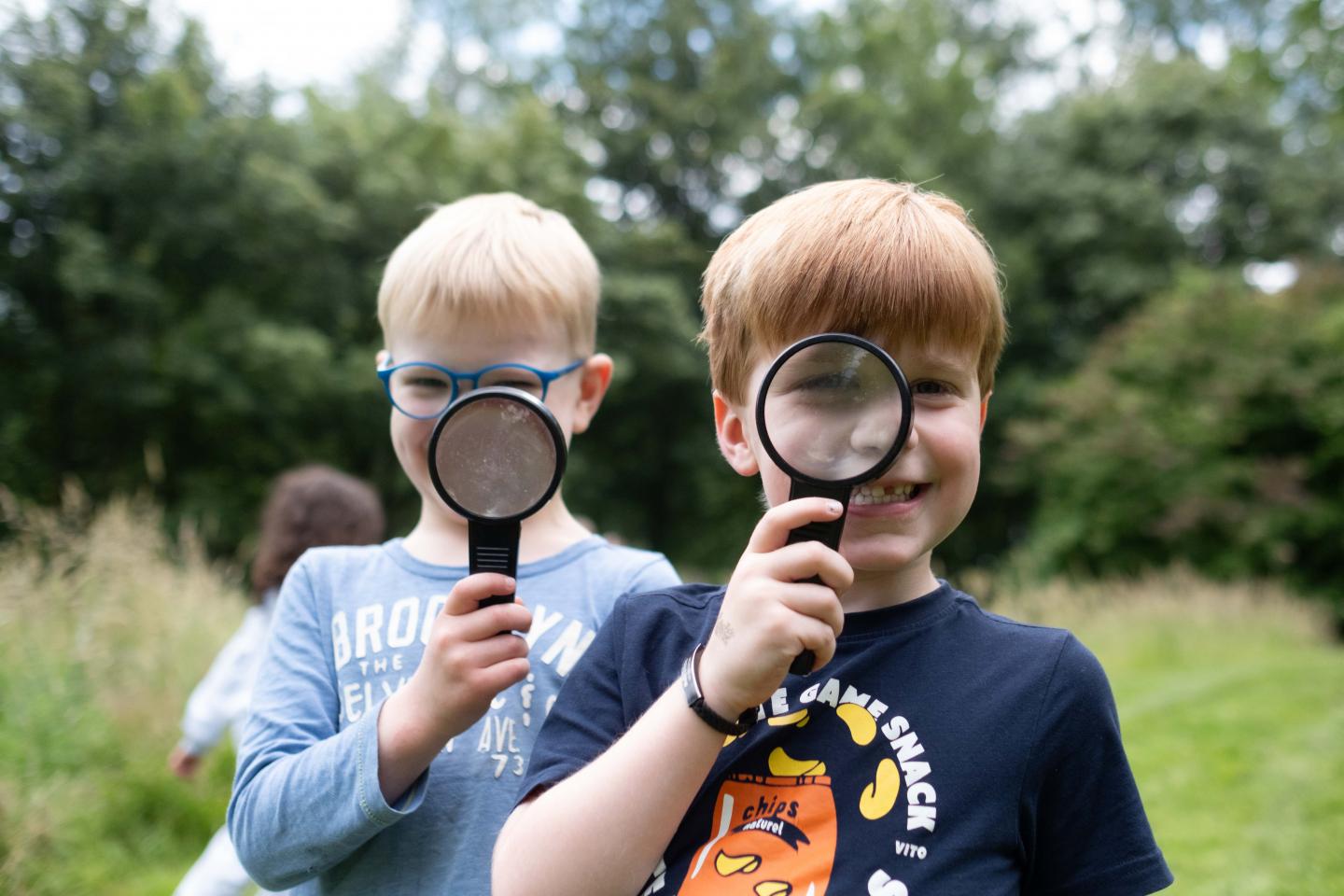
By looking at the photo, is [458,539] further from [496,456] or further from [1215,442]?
[1215,442]

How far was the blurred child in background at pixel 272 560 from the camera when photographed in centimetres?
466

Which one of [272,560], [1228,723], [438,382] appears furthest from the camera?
[1228,723]

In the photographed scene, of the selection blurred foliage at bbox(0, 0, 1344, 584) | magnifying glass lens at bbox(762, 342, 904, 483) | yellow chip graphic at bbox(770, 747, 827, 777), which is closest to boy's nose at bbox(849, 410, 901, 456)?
magnifying glass lens at bbox(762, 342, 904, 483)

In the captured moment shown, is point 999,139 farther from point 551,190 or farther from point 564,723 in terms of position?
point 564,723

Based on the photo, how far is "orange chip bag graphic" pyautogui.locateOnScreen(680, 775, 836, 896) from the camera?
1.47 metres

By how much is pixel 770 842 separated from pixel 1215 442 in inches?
757

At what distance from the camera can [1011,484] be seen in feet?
77.6

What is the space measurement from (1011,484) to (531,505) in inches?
917

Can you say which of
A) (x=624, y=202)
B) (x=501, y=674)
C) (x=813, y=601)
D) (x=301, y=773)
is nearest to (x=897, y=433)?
(x=813, y=601)

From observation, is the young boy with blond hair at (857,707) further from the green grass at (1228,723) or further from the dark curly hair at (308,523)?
the green grass at (1228,723)

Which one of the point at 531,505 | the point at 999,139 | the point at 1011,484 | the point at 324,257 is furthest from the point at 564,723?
the point at 999,139

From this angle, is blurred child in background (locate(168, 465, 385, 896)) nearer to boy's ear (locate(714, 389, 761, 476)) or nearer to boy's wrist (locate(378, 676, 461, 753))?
boy's wrist (locate(378, 676, 461, 753))

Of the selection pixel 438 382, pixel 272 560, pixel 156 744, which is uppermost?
pixel 438 382

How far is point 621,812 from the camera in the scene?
1.45m
